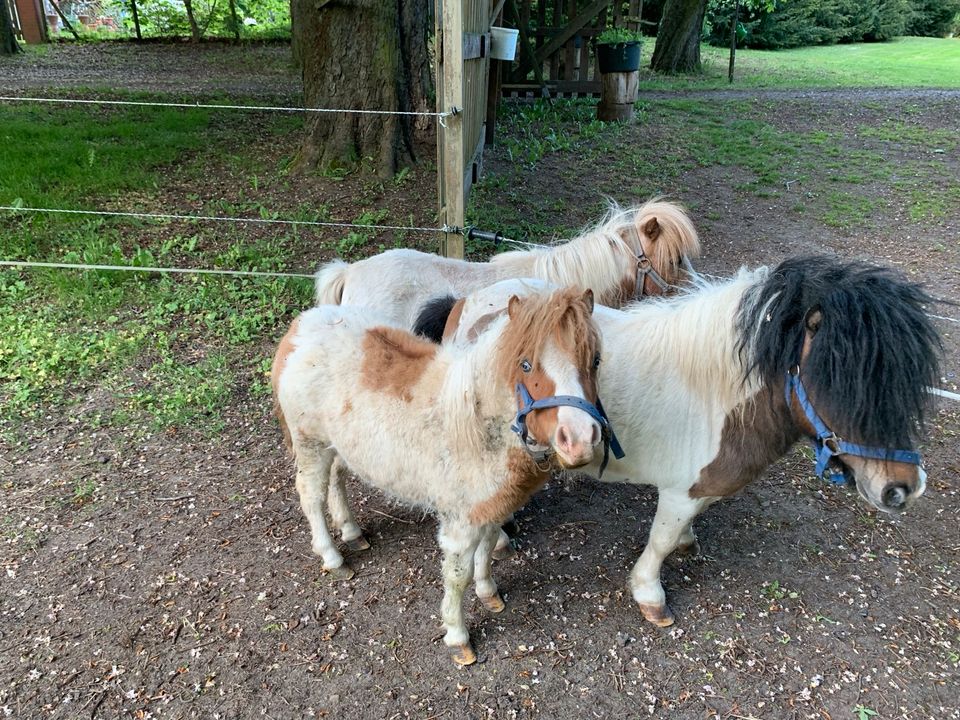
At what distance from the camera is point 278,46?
725 inches

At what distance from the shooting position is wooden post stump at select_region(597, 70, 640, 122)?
34.7 feet

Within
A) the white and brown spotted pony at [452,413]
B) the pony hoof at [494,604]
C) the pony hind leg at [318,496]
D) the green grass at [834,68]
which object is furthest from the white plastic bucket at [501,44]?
the green grass at [834,68]

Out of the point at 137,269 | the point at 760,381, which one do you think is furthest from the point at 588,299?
the point at 137,269

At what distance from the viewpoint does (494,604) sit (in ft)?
10.1

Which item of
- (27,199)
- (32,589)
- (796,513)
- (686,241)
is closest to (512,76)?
(27,199)

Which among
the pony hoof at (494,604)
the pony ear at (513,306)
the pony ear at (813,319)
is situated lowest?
the pony hoof at (494,604)

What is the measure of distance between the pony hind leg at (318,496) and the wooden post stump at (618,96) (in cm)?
958

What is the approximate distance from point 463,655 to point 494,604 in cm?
31

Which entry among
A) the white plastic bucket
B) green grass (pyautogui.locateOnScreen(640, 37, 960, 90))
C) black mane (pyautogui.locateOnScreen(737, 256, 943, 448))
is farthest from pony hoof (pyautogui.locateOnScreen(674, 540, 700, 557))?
green grass (pyautogui.locateOnScreen(640, 37, 960, 90))

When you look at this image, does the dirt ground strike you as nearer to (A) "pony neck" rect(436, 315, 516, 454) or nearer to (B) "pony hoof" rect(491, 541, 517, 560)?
(B) "pony hoof" rect(491, 541, 517, 560)

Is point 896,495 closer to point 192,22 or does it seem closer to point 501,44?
point 501,44

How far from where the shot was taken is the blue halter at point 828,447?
2230mm

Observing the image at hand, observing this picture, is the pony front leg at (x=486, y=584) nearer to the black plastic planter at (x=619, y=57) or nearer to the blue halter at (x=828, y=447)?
the blue halter at (x=828, y=447)

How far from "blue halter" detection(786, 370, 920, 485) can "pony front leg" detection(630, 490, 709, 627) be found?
60 cm
